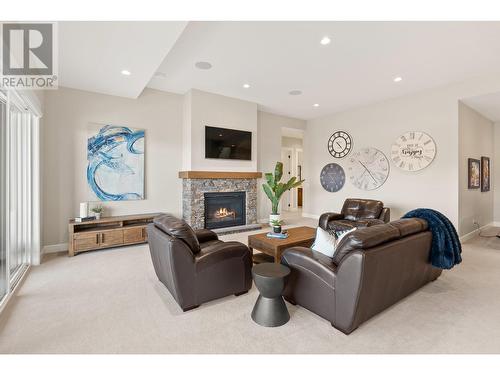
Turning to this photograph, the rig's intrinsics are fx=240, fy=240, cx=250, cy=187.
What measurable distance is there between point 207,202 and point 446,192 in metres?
4.85

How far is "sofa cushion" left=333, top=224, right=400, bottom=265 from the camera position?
1.83 metres

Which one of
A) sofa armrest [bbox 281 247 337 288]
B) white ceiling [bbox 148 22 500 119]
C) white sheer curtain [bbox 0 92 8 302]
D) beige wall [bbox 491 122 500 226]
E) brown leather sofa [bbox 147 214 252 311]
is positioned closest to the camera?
sofa armrest [bbox 281 247 337 288]

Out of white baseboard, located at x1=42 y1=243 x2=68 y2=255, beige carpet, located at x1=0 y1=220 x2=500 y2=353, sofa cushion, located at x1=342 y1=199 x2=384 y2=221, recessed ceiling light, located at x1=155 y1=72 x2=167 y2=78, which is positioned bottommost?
beige carpet, located at x1=0 y1=220 x2=500 y2=353

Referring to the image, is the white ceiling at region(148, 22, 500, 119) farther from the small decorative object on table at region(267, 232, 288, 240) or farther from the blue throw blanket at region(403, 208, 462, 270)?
the small decorative object on table at region(267, 232, 288, 240)

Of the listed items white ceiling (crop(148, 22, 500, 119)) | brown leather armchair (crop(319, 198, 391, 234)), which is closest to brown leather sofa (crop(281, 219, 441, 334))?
brown leather armchair (crop(319, 198, 391, 234))

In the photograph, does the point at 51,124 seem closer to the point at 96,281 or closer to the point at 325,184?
the point at 96,281

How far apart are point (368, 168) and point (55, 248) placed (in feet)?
22.0

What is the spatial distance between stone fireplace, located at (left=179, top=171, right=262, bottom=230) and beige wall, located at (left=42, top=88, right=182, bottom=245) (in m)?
0.53

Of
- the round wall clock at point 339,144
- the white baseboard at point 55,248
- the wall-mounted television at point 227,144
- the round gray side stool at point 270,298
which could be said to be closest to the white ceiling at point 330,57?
the wall-mounted television at point 227,144

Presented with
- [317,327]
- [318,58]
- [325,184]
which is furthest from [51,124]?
[325,184]

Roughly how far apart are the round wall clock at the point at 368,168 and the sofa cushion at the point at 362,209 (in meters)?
1.11

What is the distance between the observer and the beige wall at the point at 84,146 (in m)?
4.11

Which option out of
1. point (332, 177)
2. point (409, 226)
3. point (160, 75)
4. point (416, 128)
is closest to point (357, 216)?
point (332, 177)

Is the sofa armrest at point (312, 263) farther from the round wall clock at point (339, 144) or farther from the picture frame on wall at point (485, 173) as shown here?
the picture frame on wall at point (485, 173)
